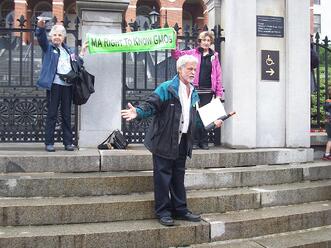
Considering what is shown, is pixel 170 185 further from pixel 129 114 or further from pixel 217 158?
pixel 217 158

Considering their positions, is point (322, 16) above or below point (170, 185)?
above

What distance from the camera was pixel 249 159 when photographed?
6.83 meters

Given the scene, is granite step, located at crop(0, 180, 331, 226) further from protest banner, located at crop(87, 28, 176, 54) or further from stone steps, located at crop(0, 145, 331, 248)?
protest banner, located at crop(87, 28, 176, 54)

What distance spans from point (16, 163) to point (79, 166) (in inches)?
32.6

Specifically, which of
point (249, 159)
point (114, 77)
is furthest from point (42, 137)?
point (249, 159)

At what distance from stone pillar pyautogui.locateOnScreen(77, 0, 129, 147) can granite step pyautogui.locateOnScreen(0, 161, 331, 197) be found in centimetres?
172

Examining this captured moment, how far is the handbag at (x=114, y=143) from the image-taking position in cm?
698

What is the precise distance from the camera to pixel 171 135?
487 centimetres

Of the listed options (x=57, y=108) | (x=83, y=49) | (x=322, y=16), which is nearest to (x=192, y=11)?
(x=322, y=16)

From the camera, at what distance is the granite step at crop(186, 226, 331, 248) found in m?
4.94

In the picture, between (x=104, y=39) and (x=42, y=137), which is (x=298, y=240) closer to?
(x=104, y=39)

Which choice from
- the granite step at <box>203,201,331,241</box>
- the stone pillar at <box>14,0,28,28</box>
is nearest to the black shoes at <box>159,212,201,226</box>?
the granite step at <box>203,201,331,241</box>

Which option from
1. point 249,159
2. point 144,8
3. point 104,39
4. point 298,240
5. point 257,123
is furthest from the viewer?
point 144,8

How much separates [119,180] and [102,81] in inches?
98.5
